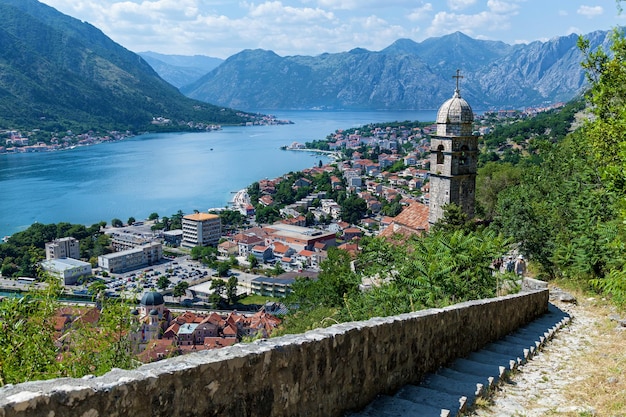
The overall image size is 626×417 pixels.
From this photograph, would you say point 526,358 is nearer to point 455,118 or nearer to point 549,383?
point 549,383

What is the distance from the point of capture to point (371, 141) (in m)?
115

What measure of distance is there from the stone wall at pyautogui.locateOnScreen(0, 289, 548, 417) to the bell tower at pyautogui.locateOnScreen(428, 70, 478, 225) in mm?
14136

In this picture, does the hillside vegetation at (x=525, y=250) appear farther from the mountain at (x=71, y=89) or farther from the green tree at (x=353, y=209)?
the mountain at (x=71, y=89)

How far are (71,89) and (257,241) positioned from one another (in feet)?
375

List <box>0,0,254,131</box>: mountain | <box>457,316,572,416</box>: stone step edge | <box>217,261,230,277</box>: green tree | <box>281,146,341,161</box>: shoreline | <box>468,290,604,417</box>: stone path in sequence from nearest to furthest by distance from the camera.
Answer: <box>468,290,604,417</box>: stone path < <box>457,316,572,416</box>: stone step edge < <box>217,261,230,277</box>: green tree < <box>281,146,341,161</box>: shoreline < <box>0,0,254,131</box>: mountain

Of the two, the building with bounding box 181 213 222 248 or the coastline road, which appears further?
the coastline road

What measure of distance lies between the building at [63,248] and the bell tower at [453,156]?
107 ft

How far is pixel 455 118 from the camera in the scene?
17.5 meters

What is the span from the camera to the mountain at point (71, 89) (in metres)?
121

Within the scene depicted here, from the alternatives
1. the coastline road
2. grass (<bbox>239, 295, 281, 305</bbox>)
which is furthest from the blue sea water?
grass (<bbox>239, 295, 281, 305</bbox>)

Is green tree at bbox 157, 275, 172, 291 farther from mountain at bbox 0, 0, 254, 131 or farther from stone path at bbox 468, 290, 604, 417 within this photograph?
mountain at bbox 0, 0, 254, 131

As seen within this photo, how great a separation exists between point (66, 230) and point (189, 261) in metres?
10.4

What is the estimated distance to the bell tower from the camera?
17.6 metres

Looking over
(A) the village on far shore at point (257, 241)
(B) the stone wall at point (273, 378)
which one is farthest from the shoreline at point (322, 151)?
(B) the stone wall at point (273, 378)
